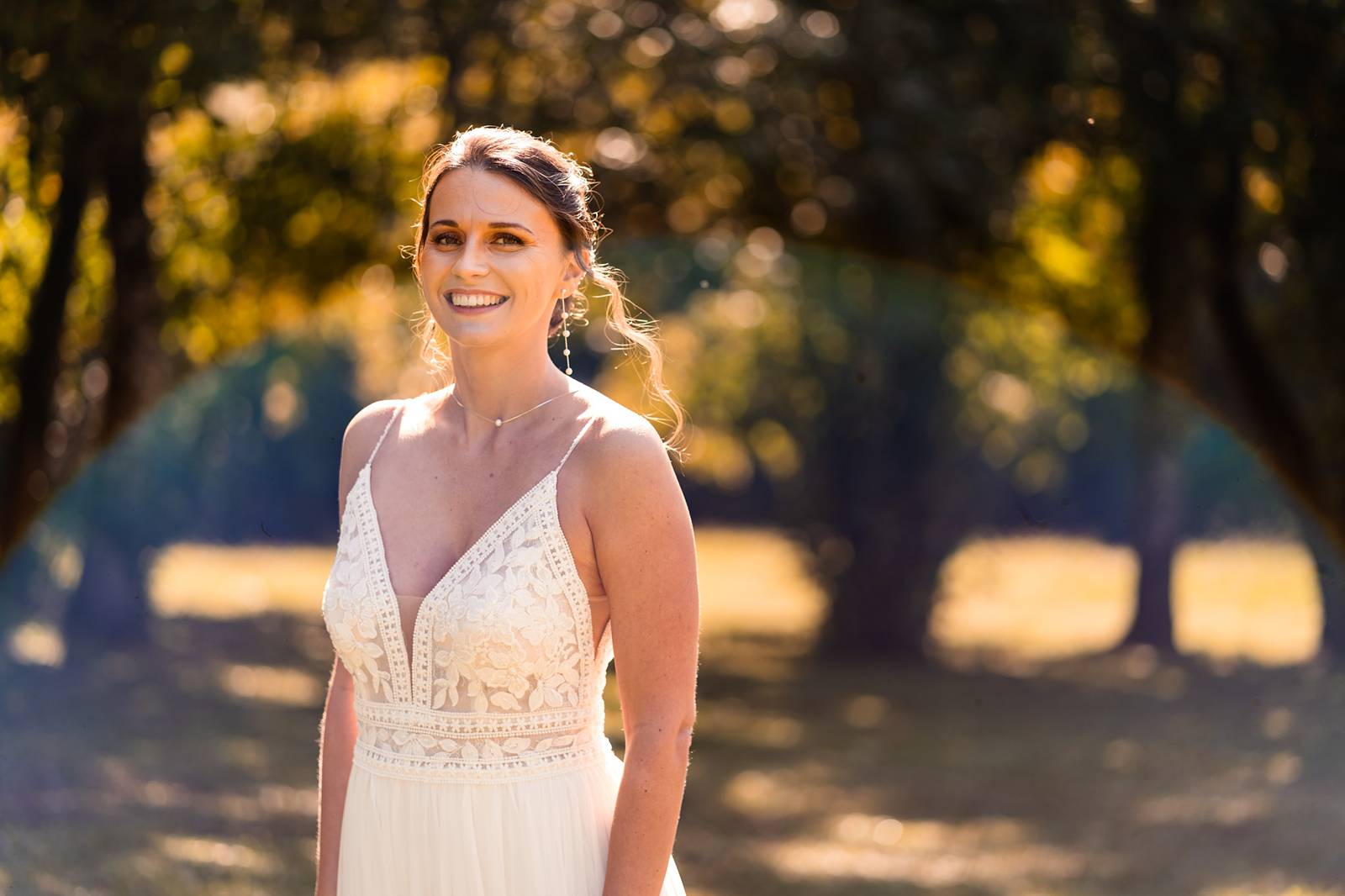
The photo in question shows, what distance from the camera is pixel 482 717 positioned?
2.39m

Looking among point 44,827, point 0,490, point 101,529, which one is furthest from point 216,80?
point 101,529

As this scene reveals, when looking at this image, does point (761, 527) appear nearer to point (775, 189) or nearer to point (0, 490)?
point (775, 189)

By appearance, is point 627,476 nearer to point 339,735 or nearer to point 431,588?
point 431,588

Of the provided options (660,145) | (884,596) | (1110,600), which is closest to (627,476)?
(660,145)

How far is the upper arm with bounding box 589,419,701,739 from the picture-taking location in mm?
2283

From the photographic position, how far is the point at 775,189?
11.6 meters

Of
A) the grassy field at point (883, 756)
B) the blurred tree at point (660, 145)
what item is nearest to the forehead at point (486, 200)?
the grassy field at point (883, 756)

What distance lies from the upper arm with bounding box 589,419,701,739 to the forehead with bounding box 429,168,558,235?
1.35 feet

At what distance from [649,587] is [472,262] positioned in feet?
1.86

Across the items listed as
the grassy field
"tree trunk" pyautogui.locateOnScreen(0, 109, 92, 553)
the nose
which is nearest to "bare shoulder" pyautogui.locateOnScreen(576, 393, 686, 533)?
the nose

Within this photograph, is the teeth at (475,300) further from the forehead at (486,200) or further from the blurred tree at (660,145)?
the blurred tree at (660,145)

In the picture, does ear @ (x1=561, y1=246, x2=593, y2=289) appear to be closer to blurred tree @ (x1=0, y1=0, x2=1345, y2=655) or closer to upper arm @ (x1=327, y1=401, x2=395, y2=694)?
upper arm @ (x1=327, y1=401, x2=395, y2=694)

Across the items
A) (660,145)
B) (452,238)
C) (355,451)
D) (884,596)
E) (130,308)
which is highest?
(660,145)

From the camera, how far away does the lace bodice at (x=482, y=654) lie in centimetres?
232
